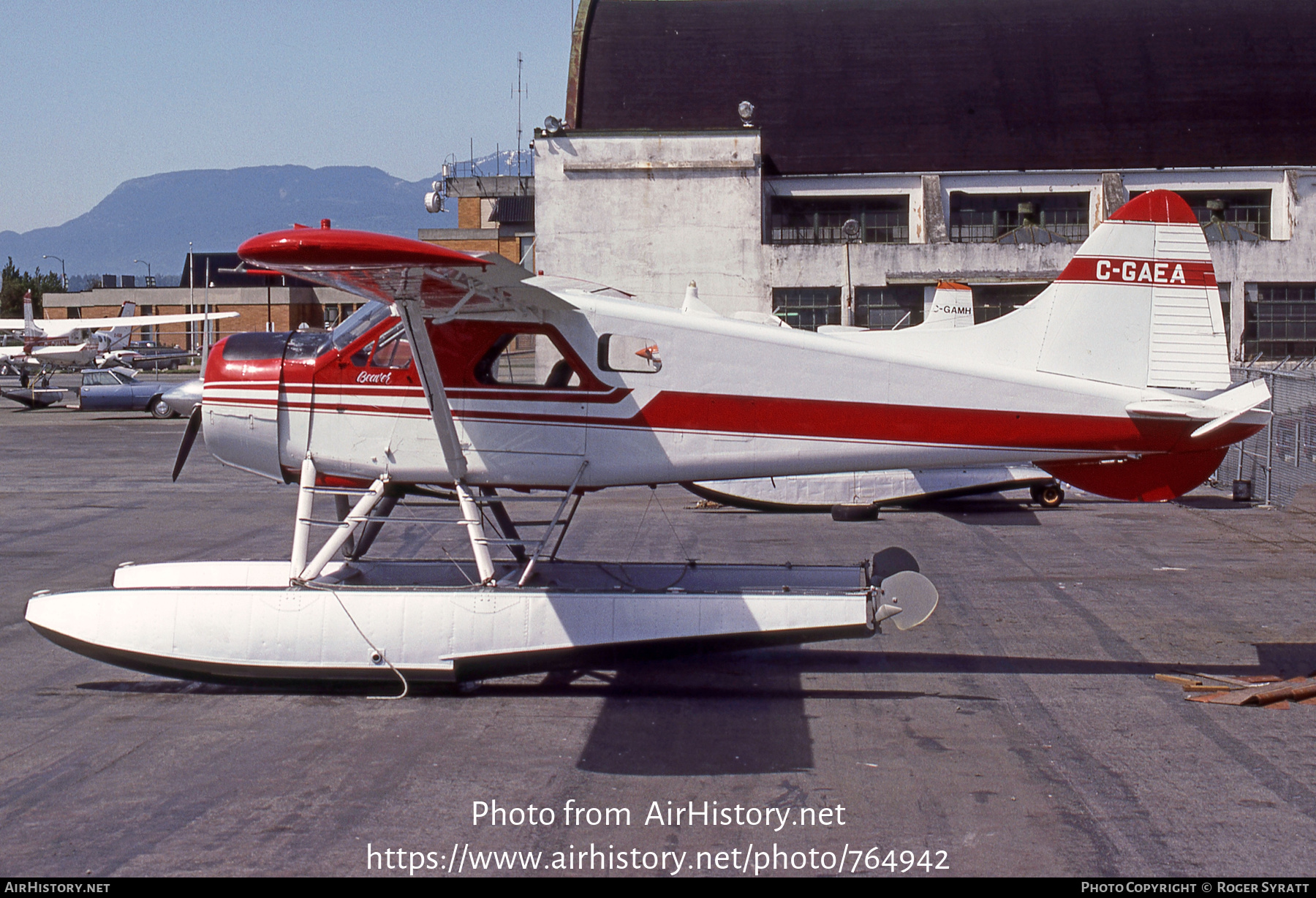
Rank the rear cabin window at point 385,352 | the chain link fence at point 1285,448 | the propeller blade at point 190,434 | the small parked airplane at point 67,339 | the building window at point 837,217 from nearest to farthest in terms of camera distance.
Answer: the rear cabin window at point 385,352 → the propeller blade at point 190,434 → the chain link fence at point 1285,448 → the building window at point 837,217 → the small parked airplane at point 67,339

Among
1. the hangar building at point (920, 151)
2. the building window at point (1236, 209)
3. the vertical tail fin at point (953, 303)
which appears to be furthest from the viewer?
the building window at point (1236, 209)

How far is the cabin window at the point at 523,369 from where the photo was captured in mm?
8250

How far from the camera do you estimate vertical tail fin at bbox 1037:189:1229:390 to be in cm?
809

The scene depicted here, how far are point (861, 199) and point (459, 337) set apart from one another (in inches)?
1311

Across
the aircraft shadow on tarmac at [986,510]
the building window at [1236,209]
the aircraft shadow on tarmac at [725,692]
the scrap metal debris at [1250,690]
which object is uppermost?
the building window at [1236,209]

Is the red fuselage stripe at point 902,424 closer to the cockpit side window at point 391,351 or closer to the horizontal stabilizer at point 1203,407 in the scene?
the horizontal stabilizer at point 1203,407

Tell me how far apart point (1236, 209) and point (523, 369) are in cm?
3692

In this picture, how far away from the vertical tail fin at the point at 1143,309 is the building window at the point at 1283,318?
32.2 m

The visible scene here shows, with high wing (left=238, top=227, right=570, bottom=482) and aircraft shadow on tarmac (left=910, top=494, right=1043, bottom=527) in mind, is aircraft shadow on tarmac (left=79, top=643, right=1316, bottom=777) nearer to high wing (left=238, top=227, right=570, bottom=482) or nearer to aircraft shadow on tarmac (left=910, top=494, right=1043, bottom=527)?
high wing (left=238, top=227, right=570, bottom=482)

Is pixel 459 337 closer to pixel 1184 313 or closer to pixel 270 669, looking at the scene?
pixel 270 669

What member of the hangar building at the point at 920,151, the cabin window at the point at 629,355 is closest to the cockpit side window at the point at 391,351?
the cabin window at the point at 629,355

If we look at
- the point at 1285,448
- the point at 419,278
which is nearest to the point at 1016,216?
the point at 1285,448

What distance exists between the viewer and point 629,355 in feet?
26.9

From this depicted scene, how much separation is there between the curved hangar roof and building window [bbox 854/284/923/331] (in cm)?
430
